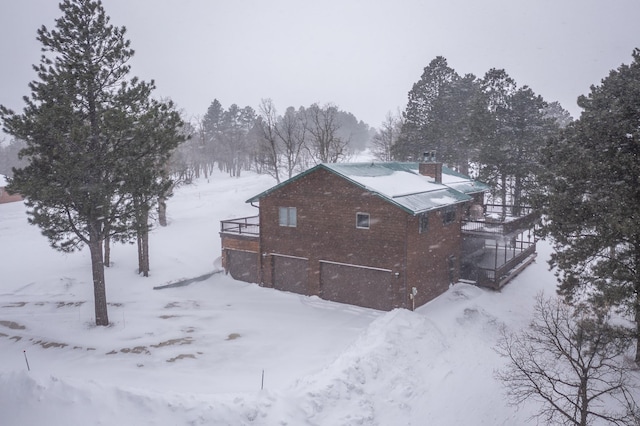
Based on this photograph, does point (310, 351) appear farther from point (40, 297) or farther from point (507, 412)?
point (40, 297)

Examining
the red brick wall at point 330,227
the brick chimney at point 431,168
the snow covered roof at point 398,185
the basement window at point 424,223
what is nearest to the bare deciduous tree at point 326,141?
the brick chimney at point 431,168

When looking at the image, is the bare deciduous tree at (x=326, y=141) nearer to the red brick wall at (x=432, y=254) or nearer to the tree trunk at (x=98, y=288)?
the red brick wall at (x=432, y=254)

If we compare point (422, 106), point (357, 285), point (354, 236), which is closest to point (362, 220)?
point (354, 236)

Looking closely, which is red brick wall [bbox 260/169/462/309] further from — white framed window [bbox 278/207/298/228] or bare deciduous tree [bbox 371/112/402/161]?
bare deciduous tree [bbox 371/112/402/161]

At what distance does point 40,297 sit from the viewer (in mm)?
21781

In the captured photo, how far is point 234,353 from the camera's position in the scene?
15.3m

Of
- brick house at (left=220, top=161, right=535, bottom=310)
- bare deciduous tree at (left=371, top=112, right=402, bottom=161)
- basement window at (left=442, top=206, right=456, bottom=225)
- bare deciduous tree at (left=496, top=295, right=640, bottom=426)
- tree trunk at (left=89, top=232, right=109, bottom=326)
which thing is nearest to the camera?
bare deciduous tree at (left=496, top=295, right=640, bottom=426)

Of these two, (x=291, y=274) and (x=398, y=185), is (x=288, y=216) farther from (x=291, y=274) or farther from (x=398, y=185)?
(x=398, y=185)

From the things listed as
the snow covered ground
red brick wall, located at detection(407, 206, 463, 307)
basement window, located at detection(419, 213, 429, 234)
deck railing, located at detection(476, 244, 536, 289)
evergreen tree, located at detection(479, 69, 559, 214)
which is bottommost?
the snow covered ground

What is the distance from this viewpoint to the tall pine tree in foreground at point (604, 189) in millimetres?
13445

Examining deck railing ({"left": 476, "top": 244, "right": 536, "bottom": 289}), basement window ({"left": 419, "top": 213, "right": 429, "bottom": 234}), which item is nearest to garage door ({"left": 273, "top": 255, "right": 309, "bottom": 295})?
basement window ({"left": 419, "top": 213, "right": 429, "bottom": 234})

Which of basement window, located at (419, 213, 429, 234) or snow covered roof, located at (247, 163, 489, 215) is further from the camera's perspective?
basement window, located at (419, 213, 429, 234)

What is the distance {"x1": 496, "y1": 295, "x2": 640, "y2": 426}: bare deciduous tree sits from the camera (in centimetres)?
1041

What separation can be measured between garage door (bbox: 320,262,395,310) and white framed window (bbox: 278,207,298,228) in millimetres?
2778
